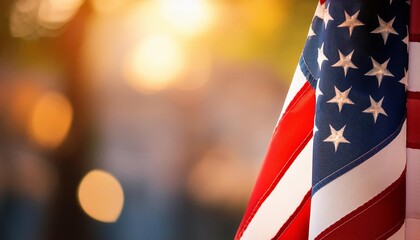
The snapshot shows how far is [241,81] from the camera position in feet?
5.18

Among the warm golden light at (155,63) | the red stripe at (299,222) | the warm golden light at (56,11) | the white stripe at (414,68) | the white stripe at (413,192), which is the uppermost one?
the warm golden light at (56,11)

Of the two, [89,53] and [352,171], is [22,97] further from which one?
[352,171]

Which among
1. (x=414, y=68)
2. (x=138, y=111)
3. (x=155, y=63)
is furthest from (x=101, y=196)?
(x=414, y=68)

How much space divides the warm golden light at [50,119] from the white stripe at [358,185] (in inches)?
37.1

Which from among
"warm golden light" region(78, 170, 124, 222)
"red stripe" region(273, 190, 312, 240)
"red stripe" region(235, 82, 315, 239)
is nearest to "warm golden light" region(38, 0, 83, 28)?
"warm golden light" region(78, 170, 124, 222)

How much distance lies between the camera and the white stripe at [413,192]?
3.52 feet

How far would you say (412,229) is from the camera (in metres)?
1.09

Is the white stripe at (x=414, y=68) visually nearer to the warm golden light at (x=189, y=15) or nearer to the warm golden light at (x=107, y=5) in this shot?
the warm golden light at (x=189, y=15)

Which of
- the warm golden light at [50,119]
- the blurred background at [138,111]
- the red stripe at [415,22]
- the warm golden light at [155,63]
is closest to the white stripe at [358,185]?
the red stripe at [415,22]

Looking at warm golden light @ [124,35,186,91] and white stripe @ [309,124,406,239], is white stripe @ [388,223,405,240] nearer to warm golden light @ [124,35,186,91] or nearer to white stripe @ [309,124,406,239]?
white stripe @ [309,124,406,239]

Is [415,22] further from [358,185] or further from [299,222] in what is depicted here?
[299,222]

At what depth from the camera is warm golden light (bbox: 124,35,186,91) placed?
5.32 feet

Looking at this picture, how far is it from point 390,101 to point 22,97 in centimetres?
119

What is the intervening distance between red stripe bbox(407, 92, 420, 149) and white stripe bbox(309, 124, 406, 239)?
0.13ft
